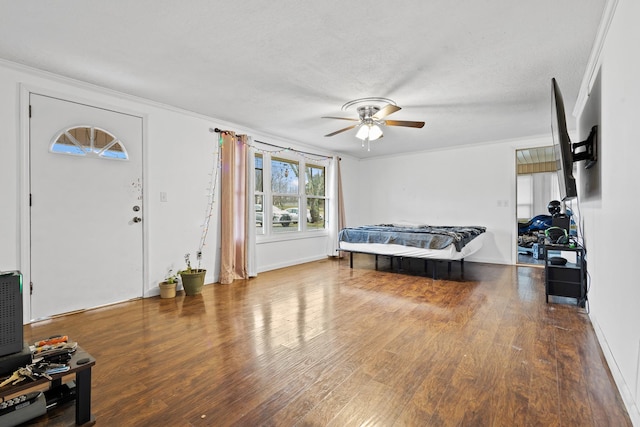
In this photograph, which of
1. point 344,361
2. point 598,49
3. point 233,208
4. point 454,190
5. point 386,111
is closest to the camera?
point 344,361

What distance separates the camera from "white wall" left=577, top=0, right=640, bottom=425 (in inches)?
58.1

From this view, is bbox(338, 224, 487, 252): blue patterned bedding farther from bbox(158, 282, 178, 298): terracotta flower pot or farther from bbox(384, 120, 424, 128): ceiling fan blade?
bbox(158, 282, 178, 298): terracotta flower pot

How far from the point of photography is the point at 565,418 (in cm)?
145

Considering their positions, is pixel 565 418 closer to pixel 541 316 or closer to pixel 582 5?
pixel 541 316

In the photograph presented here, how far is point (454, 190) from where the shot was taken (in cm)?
610

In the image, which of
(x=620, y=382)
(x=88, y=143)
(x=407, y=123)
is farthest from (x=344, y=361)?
(x=88, y=143)

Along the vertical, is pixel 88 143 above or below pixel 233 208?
above

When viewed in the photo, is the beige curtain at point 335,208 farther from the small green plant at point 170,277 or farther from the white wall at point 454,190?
the small green plant at point 170,277

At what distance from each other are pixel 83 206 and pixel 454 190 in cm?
587

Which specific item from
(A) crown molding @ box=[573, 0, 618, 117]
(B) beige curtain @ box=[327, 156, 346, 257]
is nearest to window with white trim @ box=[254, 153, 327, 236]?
(B) beige curtain @ box=[327, 156, 346, 257]

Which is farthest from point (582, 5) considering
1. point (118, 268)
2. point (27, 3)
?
point (118, 268)

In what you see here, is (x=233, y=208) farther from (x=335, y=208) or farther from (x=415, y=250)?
(x=415, y=250)

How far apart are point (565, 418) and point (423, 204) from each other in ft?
17.4

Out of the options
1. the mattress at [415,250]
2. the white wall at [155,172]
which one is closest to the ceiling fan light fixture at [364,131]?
the mattress at [415,250]
